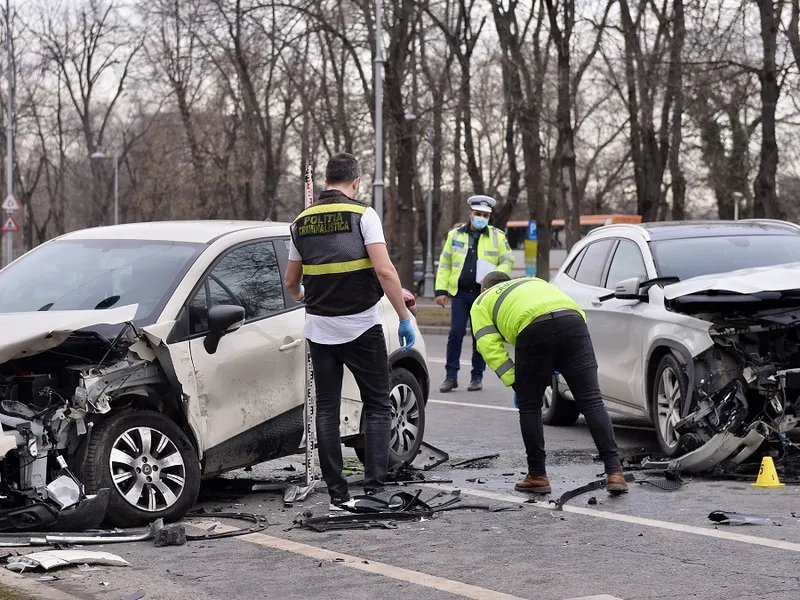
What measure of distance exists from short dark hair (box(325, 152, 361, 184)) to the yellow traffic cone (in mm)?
2965

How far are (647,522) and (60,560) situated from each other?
A: 9.60ft

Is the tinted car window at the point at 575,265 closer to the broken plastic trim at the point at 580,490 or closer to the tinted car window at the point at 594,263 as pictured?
the tinted car window at the point at 594,263

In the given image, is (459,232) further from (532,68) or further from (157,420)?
(532,68)

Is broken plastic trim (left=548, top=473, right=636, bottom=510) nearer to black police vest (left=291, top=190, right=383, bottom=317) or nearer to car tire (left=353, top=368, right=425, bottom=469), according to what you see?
car tire (left=353, top=368, right=425, bottom=469)

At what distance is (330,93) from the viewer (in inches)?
1432

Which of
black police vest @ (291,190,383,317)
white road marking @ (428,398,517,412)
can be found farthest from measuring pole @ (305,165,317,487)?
white road marking @ (428,398,517,412)

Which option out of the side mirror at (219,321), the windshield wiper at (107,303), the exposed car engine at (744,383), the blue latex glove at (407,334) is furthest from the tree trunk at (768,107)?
the windshield wiper at (107,303)

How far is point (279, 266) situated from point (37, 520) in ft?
7.74

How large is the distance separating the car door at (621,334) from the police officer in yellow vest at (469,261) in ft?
9.12

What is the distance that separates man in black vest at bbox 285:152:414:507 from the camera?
6.85 meters

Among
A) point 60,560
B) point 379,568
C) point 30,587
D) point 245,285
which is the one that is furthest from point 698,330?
point 30,587

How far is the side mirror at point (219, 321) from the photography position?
6852mm

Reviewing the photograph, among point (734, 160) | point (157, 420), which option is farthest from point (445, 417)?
point (734, 160)

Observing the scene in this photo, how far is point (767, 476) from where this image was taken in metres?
7.54
